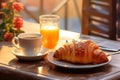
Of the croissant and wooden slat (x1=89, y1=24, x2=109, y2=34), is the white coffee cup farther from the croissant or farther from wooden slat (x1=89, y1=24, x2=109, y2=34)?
wooden slat (x1=89, y1=24, x2=109, y2=34)

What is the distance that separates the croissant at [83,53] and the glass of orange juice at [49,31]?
275 mm

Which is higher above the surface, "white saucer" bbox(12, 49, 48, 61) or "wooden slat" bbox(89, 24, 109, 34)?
"wooden slat" bbox(89, 24, 109, 34)

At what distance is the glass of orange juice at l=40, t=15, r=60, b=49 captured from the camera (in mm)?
1610

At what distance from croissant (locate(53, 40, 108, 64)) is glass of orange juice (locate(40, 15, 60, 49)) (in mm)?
275

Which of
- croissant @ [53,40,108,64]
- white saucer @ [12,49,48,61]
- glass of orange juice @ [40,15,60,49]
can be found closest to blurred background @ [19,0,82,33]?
→ glass of orange juice @ [40,15,60,49]

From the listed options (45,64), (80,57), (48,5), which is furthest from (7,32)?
(48,5)

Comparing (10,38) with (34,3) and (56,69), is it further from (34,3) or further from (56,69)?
(34,3)

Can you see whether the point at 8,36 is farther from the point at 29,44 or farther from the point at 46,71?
the point at 46,71

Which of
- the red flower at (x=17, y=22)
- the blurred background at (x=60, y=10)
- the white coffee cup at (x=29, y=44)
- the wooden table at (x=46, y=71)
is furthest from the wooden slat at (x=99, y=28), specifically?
the white coffee cup at (x=29, y=44)

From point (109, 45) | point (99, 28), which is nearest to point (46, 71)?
point (109, 45)

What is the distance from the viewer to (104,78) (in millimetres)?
1226

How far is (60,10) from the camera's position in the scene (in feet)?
12.6

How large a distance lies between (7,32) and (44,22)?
245 mm

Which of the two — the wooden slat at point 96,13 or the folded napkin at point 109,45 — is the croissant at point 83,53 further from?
the wooden slat at point 96,13
